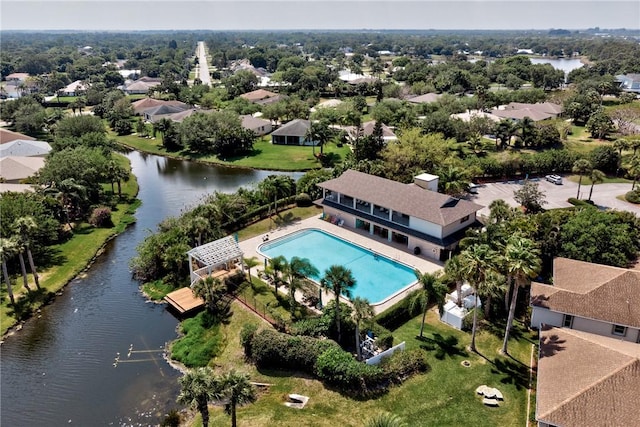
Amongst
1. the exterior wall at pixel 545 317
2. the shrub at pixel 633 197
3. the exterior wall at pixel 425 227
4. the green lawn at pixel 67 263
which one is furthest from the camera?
the shrub at pixel 633 197

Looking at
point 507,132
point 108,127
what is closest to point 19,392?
point 507,132

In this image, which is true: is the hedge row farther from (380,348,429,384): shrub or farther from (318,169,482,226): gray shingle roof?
(318,169,482,226): gray shingle roof

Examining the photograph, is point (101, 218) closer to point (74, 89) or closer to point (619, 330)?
point (619, 330)

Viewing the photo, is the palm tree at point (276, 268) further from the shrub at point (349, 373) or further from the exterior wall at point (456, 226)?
the exterior wall at point (456, 226)

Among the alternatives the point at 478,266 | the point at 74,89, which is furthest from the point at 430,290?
the point at 74,89

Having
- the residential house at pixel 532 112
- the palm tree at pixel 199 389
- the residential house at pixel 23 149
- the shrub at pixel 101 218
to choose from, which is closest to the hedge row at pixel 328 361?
Answer: the palm tree at pixel 199 389

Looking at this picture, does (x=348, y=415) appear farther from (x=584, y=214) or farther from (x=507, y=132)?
(x=507, y=132)
